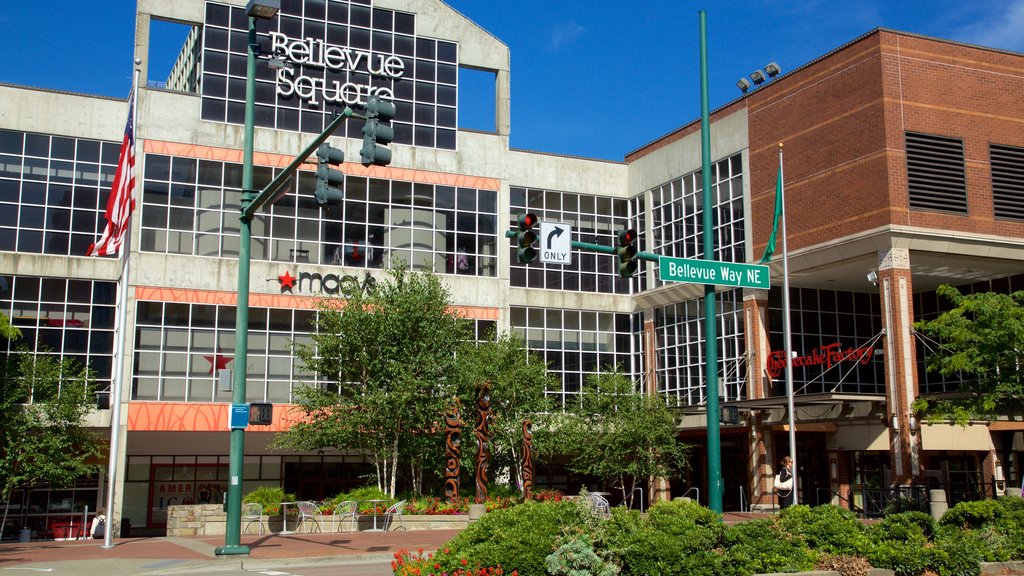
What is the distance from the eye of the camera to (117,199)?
2812cm

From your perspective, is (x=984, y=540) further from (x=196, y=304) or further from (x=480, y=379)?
(x=196, y=304)

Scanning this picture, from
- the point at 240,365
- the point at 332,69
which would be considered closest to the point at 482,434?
the point at 240,365

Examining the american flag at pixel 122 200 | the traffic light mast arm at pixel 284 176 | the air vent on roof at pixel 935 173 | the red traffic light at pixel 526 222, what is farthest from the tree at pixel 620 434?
the red traffic light at pixel 526 222

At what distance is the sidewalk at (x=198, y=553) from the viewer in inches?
779

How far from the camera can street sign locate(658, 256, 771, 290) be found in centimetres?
2009

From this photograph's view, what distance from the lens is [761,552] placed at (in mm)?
14938

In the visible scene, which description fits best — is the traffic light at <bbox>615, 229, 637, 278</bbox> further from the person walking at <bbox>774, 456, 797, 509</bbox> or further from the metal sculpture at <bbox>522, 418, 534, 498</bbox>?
the metal sculpture at <bbox>522, 418, 534, 498</bbox>

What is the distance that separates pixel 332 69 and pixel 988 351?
28578mm

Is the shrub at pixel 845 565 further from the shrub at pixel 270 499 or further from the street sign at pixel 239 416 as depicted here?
the shrub at pixel 270 499

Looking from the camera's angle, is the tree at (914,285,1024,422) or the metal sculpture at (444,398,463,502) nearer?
the tree at (914,285,1024,422)

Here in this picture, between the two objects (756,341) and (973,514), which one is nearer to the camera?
(973,514)

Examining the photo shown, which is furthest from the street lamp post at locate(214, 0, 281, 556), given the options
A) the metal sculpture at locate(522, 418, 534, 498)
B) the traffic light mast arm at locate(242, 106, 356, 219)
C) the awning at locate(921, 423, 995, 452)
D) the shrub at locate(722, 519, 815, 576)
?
the awning at locate(921, 423, 995, 452)

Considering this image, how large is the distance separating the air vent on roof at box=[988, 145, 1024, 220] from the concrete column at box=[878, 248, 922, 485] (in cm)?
445

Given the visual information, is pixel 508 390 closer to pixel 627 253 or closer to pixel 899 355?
pixel 899 355
